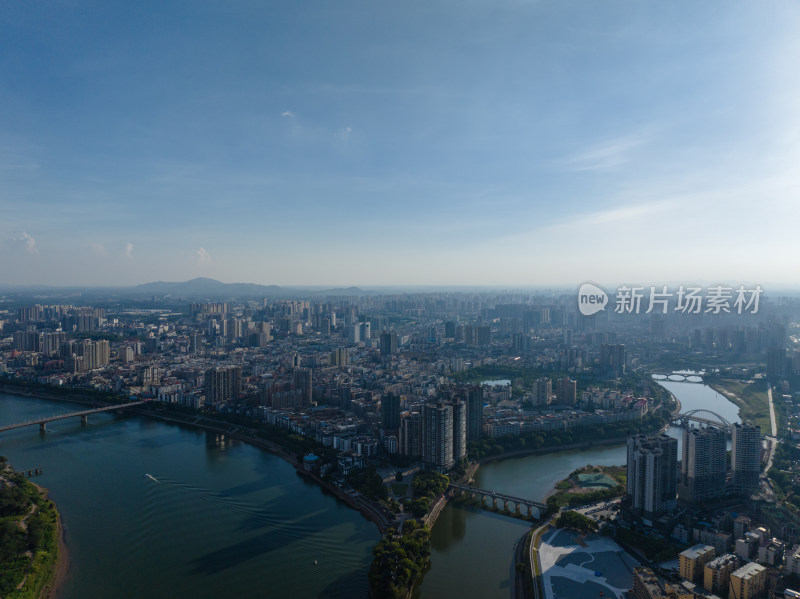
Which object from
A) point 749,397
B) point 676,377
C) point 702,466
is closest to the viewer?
point 702,466

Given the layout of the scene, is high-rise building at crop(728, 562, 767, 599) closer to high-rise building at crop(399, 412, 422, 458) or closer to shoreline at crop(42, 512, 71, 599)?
high-rise building at crop(399, 412, 422, 458)

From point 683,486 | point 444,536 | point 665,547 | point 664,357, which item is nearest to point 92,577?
point 444,536

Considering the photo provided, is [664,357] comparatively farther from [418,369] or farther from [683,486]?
[683,486]

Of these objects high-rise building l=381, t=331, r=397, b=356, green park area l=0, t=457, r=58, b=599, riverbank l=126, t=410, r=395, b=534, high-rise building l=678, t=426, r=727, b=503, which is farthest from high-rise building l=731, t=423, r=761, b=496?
high-rise building l=381, t=331, r=397, b=356

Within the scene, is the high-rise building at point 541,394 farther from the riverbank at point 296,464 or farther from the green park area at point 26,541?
the green park area at point 26,541

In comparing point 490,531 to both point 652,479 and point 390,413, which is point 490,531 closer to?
point 652,479

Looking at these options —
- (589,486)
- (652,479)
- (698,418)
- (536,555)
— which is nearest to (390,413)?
(589,486)
